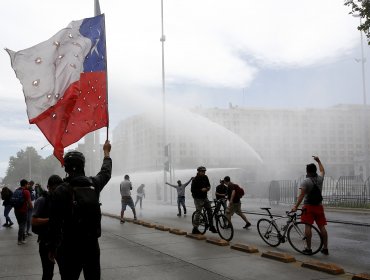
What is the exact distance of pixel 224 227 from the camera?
35.0 ft

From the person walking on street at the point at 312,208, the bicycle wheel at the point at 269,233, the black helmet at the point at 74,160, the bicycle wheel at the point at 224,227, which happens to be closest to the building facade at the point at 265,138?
the bicycle wheel at the point at 224,227

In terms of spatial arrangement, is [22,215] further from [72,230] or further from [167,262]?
[72,230]

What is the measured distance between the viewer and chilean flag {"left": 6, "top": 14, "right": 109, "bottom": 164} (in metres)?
5.76

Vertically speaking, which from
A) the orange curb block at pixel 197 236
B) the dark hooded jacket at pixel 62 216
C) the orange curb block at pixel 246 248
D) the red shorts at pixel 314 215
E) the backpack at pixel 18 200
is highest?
the dark hooded jacket at pixel 62 216

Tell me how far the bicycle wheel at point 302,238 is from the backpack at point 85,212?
5.71 metres

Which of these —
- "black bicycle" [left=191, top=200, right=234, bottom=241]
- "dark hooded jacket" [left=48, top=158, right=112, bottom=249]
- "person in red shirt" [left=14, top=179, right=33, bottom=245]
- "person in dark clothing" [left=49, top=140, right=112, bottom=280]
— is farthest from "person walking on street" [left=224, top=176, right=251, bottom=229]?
"dark hooded jacket" [left=48, top=158, right=112, bottom=249]

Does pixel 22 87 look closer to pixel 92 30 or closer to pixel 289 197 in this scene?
pixel 92 30

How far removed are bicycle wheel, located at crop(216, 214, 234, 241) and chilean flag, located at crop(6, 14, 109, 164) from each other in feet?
17.8

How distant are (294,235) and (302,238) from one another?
16cm

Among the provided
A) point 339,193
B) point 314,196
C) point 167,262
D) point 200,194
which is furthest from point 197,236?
point 339,193

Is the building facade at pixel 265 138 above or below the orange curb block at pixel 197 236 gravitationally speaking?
above

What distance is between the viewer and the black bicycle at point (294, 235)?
8.55 metres

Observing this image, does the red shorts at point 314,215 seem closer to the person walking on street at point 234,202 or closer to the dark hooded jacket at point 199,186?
the dark hooded jacket at point 199,186

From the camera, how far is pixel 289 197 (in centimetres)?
2473
